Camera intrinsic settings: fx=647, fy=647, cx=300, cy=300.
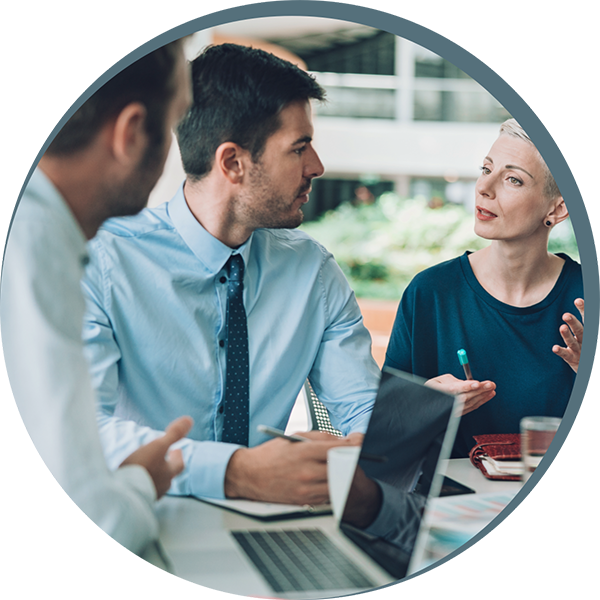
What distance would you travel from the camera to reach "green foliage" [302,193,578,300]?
162cm

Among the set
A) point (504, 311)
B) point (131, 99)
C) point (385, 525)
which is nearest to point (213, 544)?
point (385, 525)

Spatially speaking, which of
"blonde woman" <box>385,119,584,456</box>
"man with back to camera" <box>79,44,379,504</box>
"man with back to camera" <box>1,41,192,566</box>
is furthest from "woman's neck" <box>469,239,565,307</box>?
"man with back to camera" <box>1,41,192,566</box>

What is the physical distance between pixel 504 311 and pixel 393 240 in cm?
33

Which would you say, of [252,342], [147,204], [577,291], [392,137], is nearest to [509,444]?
[577,291]

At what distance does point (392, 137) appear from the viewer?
1651mm

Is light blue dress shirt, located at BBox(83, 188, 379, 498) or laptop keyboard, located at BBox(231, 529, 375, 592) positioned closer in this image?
laptop keyboard, located at BBox(231, 529, 375, 592)

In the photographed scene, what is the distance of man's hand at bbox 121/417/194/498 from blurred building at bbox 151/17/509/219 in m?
0.56

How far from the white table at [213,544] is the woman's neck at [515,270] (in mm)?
692

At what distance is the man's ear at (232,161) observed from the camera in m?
1.50

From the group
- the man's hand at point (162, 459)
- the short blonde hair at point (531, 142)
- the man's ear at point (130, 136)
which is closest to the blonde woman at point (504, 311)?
the short blonde hair at point (531, 142)

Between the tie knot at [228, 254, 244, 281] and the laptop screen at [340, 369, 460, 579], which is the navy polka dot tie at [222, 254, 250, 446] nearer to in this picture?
the tie knot at [228, 254, 244, 281]

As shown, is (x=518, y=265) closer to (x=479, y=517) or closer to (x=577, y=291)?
(x=577, y=291)

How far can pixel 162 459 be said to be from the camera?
4.75ft

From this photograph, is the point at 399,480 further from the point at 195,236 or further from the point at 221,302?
the point at 195,236
